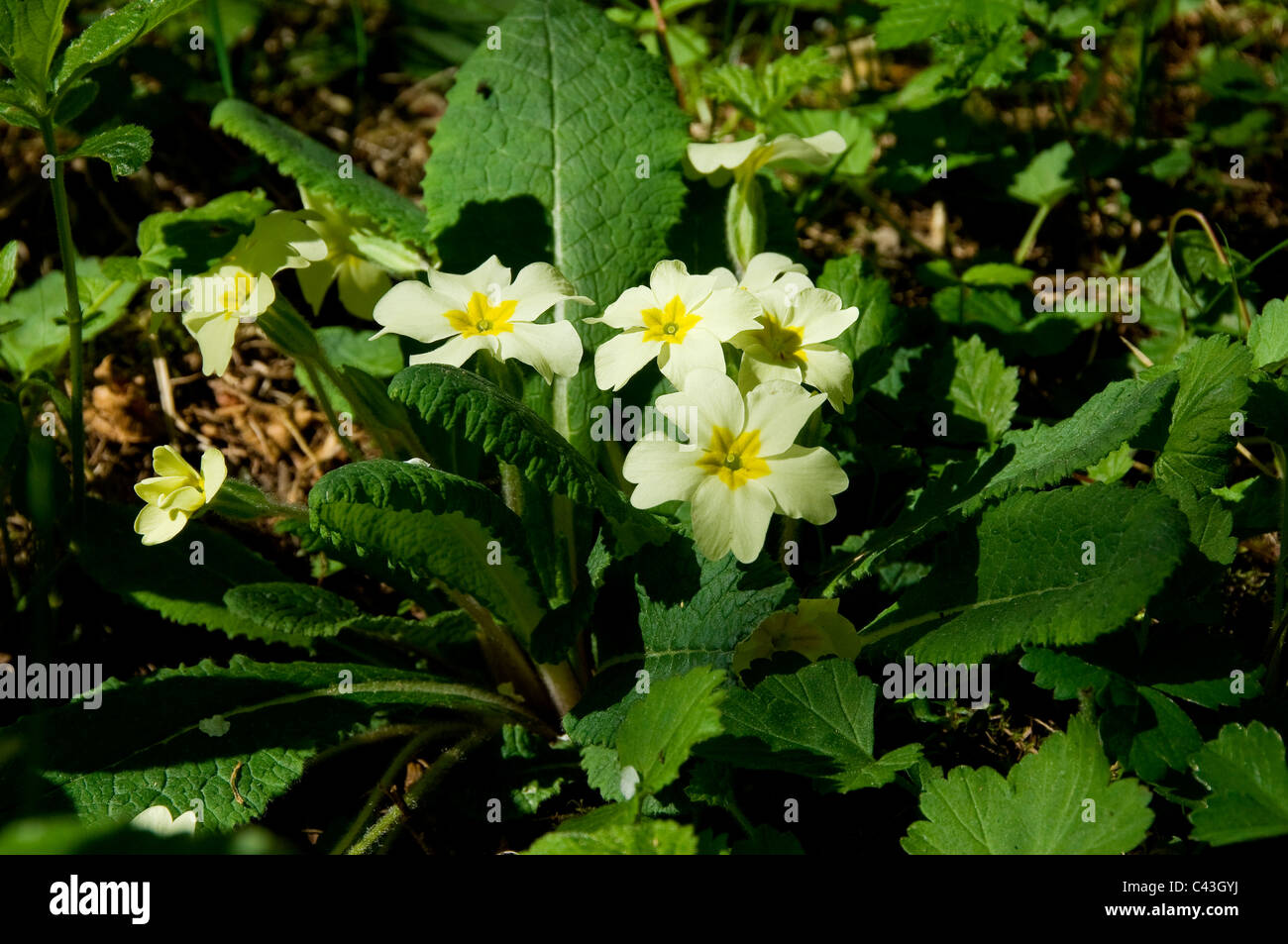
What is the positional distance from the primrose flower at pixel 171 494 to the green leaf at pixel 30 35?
2.52 ft

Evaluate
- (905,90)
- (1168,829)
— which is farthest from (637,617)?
(905,90)

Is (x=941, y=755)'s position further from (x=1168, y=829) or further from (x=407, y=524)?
(x=407, y=524)

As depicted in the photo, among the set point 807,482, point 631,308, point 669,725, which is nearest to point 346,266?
point 631,308

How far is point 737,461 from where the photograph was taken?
1881 millimetres

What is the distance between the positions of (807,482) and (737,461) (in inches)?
4.9

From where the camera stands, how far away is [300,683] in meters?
2.27

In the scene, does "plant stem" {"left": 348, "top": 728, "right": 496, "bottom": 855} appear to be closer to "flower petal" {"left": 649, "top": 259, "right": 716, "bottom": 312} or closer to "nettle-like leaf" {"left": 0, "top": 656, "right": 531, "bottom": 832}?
"nettle-like leaf" {"left": 0, "top": 656, "right": 531, "bottom": 832}

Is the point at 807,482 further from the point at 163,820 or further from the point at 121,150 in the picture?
the point at 121,150

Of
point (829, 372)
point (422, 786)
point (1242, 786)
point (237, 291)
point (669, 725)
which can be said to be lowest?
point (422, 786)

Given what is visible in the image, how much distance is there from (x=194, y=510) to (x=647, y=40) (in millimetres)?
2398

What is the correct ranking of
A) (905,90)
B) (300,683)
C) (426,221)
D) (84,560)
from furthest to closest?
(905,90) → (426,221) → (84,560) → (300,683)

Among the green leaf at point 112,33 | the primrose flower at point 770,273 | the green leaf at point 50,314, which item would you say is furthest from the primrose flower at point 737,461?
the green leaf at point 50,314

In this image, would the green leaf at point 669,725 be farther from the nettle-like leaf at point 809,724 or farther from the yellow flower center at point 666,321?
the yellow flower center at point 666,321

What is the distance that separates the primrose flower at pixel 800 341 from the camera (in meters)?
2.01
